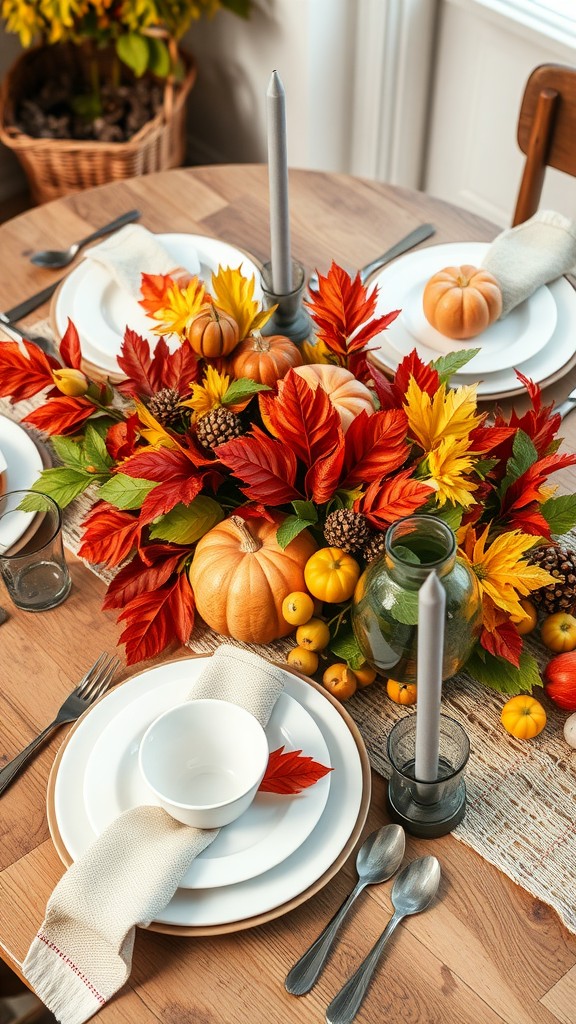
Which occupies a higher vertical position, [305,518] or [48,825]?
[305,518]

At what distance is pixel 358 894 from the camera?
2.93 feet

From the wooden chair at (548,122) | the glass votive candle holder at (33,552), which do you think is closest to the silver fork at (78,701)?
→ the glass votive candle holder at (33,552)

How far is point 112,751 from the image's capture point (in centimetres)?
95

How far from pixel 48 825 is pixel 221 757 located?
0.56 ft

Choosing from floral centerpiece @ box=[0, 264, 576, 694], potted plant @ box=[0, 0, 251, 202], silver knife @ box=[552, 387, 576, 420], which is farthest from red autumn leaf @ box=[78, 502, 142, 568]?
potted plant @ box=[0, 0, 251, 202]

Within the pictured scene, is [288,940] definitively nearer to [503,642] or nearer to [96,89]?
[503,642]

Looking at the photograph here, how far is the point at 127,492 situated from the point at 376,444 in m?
0.27

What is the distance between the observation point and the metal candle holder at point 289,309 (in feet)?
4.16

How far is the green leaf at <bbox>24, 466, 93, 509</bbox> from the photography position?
1161mm

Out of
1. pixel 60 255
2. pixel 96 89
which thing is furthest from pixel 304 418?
pixel 96 89

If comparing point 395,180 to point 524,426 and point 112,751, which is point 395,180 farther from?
point 112,751

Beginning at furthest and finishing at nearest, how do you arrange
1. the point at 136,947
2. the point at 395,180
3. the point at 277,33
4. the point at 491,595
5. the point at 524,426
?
the point at 395,180, the point at 277,33, the point at 524,426, the point at 491,595, the point at 136,947

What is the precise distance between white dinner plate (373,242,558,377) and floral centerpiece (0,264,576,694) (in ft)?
0.60

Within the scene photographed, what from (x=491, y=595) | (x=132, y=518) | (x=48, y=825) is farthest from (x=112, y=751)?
(x=491, y=595)
